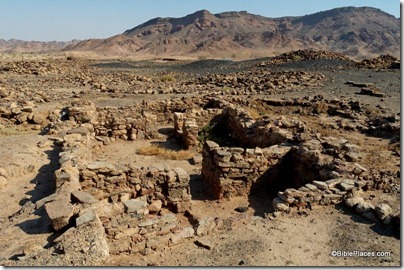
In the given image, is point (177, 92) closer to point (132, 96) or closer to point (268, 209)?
point (132, 96)

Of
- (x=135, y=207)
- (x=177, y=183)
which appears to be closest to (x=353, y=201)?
(x=177, y=183)

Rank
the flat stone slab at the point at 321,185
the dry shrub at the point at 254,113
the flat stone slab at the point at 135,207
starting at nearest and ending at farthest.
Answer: the flat stone slab at the point at 135,207, the flat stone slab at the point at 321,185, the dry shrub at the point at 254,113

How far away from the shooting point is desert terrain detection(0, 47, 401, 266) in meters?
5.22

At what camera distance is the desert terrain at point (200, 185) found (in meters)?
5.22

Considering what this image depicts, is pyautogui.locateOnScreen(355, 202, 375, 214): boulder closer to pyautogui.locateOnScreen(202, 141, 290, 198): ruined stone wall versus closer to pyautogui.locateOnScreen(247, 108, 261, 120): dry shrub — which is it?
pyautogui.locateOnScreen(202, 141, 290, 198): ruined stone wall

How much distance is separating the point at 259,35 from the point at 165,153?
10164 centimetres

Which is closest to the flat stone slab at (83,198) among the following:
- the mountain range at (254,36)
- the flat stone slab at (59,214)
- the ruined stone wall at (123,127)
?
the flat stone slab at (59,214)

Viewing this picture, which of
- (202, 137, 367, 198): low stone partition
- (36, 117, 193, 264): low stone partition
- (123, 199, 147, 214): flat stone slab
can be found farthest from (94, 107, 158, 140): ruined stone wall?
(123, 199, 147, 214): flat stone slab

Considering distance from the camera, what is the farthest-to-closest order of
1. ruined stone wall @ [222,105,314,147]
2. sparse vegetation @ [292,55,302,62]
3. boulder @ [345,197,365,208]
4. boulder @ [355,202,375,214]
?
sparse vegetation @ [292,55,302,62], ruined stone wall @ [222,105,314,147], boulder @ [345,197,365,208], boulder @ [355,202,375,214]

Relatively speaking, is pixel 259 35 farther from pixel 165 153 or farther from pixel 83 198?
pixel 83 198

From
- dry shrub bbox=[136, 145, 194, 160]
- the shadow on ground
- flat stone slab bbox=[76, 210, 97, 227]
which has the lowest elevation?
dry shrub bbox=[136, 145, 194, 160]

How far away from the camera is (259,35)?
106 metres

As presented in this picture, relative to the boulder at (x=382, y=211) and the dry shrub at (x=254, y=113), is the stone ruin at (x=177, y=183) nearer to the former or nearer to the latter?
the boulder at (x=382, y=211)

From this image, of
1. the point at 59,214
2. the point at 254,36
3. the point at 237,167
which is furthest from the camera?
the point at 254,36
